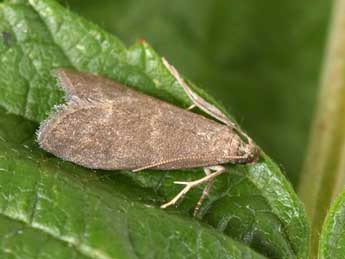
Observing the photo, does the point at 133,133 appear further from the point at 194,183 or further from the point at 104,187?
the point at 104,187

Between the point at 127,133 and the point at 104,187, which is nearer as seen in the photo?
the point at 104,187

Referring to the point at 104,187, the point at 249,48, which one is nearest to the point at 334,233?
the point at 104,187

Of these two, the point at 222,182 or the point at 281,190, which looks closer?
the point at 281,190

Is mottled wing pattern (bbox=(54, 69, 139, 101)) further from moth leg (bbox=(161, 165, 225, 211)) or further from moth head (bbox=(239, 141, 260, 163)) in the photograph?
moth head (bbox=(239, 141, 260, 163))

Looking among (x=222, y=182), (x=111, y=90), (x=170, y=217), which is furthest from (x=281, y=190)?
(x=111, y=90)

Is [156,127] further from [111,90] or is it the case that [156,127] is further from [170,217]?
[170,217]

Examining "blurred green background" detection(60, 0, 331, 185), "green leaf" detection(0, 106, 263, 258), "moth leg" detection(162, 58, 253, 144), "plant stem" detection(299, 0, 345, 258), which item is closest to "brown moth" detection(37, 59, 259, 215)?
"moth leg" detection(162, 58, 253, 144)
